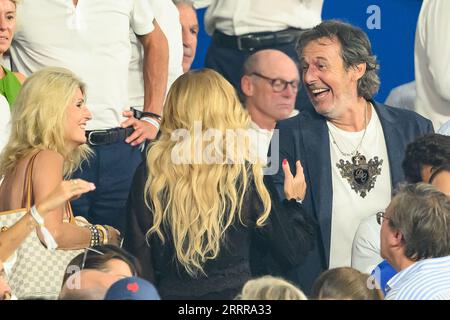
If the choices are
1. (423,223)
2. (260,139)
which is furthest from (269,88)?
(423,223)

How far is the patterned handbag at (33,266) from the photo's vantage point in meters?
6.47

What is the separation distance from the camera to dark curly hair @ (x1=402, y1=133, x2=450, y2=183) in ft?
23.6

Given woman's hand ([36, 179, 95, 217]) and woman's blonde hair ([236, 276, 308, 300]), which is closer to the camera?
woman's blonde hair ([236, 276, 308, 300])

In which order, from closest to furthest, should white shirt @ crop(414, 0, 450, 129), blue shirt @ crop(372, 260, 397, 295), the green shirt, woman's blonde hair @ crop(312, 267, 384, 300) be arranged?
woman's blonde hair @ crop(312, 267, 384, 300), blue shirt @ crop(372, 260, 397, 295), the green shirt, white shirt @ crop(414, 0, 450, 129)

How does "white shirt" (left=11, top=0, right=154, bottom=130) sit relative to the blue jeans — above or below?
above

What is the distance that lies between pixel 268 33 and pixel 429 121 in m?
0.93

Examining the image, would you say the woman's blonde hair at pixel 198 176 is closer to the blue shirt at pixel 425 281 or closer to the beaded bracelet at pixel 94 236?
the beaded bracelet at pixel 94 236

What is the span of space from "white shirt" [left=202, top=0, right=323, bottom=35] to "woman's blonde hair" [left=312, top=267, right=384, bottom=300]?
177 centimetres

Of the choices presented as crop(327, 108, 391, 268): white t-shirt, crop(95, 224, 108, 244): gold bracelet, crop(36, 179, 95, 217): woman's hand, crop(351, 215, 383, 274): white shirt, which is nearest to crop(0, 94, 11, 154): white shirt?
crop(95, 224, 108, 244): gold bracelet

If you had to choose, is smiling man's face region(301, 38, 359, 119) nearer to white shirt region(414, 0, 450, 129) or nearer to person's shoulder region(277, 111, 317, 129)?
person's shoulder region(277, 111, 317, 129)

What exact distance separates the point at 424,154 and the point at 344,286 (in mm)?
1148

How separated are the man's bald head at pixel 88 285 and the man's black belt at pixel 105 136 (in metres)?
1.02
